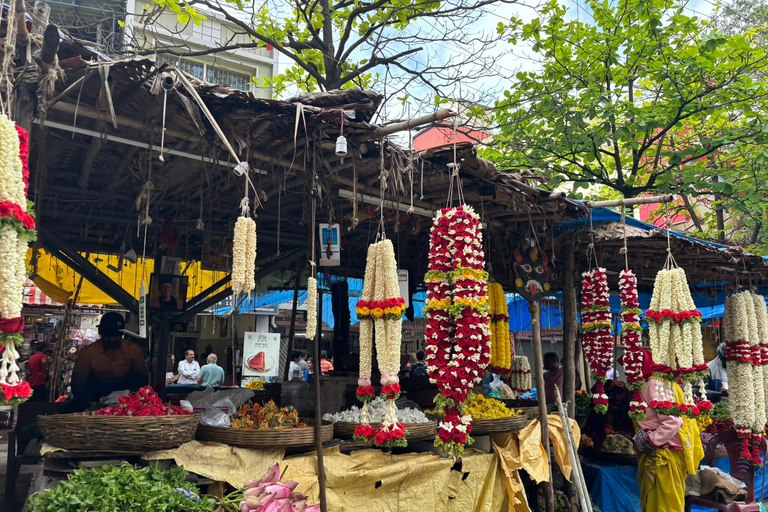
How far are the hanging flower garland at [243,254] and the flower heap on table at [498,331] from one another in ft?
12.0

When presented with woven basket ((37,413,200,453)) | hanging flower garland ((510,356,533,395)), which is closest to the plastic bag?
woven basket ((37,413,200,453))

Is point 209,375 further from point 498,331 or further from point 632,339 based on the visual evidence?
point 632,339

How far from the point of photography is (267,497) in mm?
3742

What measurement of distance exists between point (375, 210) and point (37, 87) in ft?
11.6

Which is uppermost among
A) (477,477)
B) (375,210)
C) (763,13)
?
(763,13)

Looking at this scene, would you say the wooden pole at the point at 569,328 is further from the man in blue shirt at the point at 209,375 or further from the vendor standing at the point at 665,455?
the man in blue shirt at the point at 209,375

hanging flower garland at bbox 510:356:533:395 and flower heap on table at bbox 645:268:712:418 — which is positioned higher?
flower heap on table at bbox 645:268:712:418

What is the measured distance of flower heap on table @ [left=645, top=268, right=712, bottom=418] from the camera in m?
6.10

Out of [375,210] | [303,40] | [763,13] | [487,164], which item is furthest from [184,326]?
[763,13]

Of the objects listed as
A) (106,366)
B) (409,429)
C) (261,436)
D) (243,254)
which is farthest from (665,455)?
(106,366)

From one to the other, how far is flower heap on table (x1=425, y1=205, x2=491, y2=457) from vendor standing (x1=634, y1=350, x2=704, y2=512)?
280 centimetres

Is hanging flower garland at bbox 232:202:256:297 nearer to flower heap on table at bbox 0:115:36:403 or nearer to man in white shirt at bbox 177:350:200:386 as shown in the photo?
flower heap on table at bbox 0:115:36:403

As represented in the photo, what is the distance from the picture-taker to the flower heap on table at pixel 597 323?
7.15 metres

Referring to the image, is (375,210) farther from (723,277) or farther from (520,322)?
(520,322)
